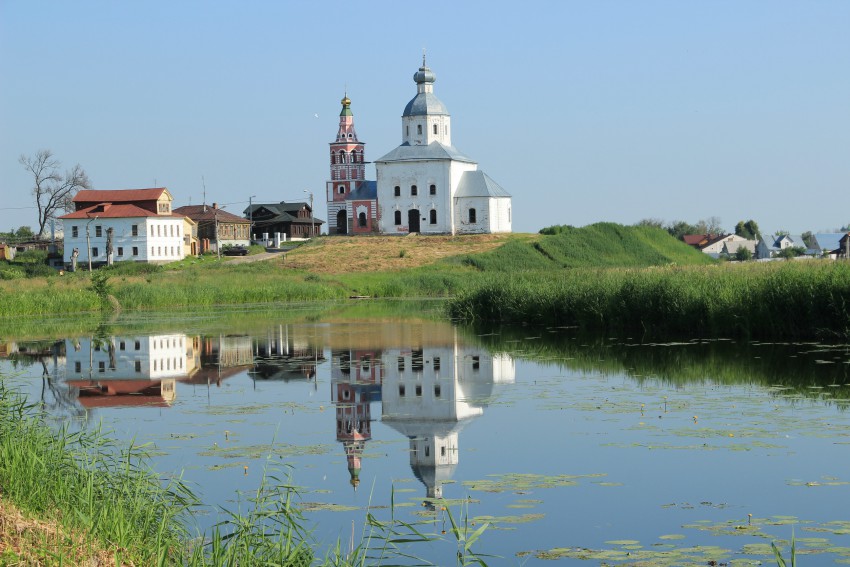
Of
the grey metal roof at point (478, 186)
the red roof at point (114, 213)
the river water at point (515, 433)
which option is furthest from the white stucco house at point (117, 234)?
the river water at point (515, 433)

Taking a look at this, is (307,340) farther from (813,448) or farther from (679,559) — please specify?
(679,559)

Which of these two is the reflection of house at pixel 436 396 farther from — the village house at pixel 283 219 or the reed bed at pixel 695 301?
the village house at pixel 283 219

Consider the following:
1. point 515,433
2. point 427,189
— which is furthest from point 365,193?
point 515,433

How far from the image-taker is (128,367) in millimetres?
24938

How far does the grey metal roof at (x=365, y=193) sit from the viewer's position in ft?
291

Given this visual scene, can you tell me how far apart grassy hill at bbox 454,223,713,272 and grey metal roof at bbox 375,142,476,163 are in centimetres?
1027

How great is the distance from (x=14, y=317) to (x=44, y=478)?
35.9m

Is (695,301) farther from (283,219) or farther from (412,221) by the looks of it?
(283,219)

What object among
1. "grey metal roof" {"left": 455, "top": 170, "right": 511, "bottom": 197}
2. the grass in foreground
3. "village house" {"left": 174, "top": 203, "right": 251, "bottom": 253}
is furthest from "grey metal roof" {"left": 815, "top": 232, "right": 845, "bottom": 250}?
the grass in foreground

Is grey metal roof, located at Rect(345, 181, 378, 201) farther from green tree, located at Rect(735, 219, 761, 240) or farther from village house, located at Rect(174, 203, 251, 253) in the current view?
green tree, located at Rect(735, 219, 761, 240)

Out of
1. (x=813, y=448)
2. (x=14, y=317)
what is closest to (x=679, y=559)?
(x=813, y=448)

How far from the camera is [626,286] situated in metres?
29.6

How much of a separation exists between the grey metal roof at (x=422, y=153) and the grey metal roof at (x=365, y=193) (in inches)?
113

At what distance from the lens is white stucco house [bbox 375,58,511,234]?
85562 mm
